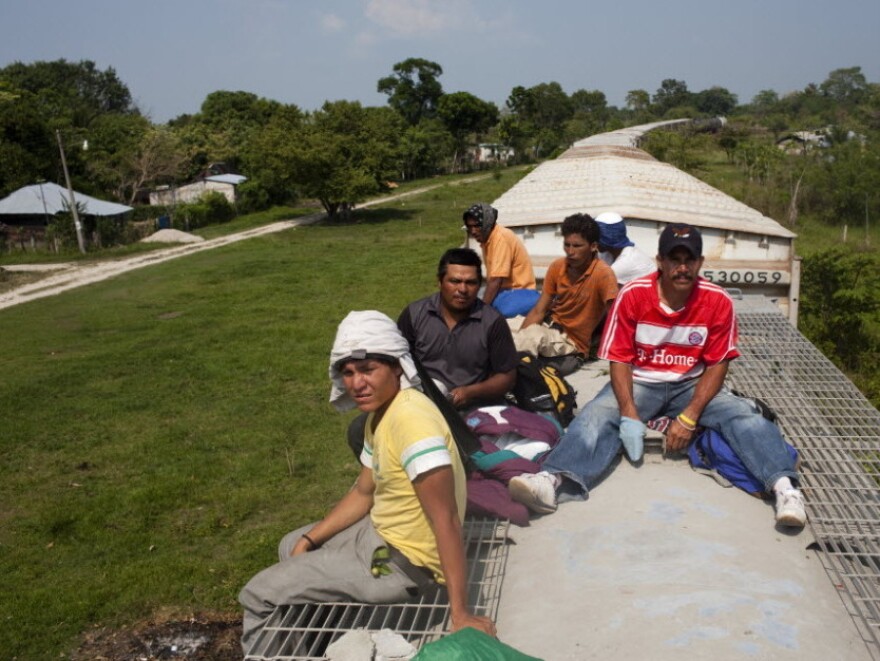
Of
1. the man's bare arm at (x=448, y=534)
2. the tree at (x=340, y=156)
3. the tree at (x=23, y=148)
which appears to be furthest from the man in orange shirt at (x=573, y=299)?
the tree at (x=23, y=148)

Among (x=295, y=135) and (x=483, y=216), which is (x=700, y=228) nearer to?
(x=483, y=216)

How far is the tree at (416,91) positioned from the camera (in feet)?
221

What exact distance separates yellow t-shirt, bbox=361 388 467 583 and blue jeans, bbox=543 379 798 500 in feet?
3.38

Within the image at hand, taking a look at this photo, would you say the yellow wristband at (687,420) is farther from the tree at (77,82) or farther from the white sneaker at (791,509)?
the tree at (77,82)

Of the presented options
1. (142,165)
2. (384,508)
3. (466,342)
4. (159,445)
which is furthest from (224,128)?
(384,508)

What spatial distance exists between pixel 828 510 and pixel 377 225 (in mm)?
25169

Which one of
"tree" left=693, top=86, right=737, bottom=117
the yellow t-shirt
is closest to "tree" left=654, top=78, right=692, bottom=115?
"tree" left=693, top=86, right=737, bottom=117

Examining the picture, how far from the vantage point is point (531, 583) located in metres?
2.98

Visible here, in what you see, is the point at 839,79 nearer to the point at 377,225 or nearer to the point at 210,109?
the point at 210,109

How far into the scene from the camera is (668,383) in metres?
4.07

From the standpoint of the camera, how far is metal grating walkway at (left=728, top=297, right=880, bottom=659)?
291 cm

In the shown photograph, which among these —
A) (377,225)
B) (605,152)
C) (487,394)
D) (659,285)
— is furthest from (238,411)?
(377,225)

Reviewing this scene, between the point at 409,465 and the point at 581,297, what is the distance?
126 inches

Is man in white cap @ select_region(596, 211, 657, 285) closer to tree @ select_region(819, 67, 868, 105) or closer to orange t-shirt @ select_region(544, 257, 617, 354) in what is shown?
orange t-shirt @ select_region(544, 257, 617, 354)
